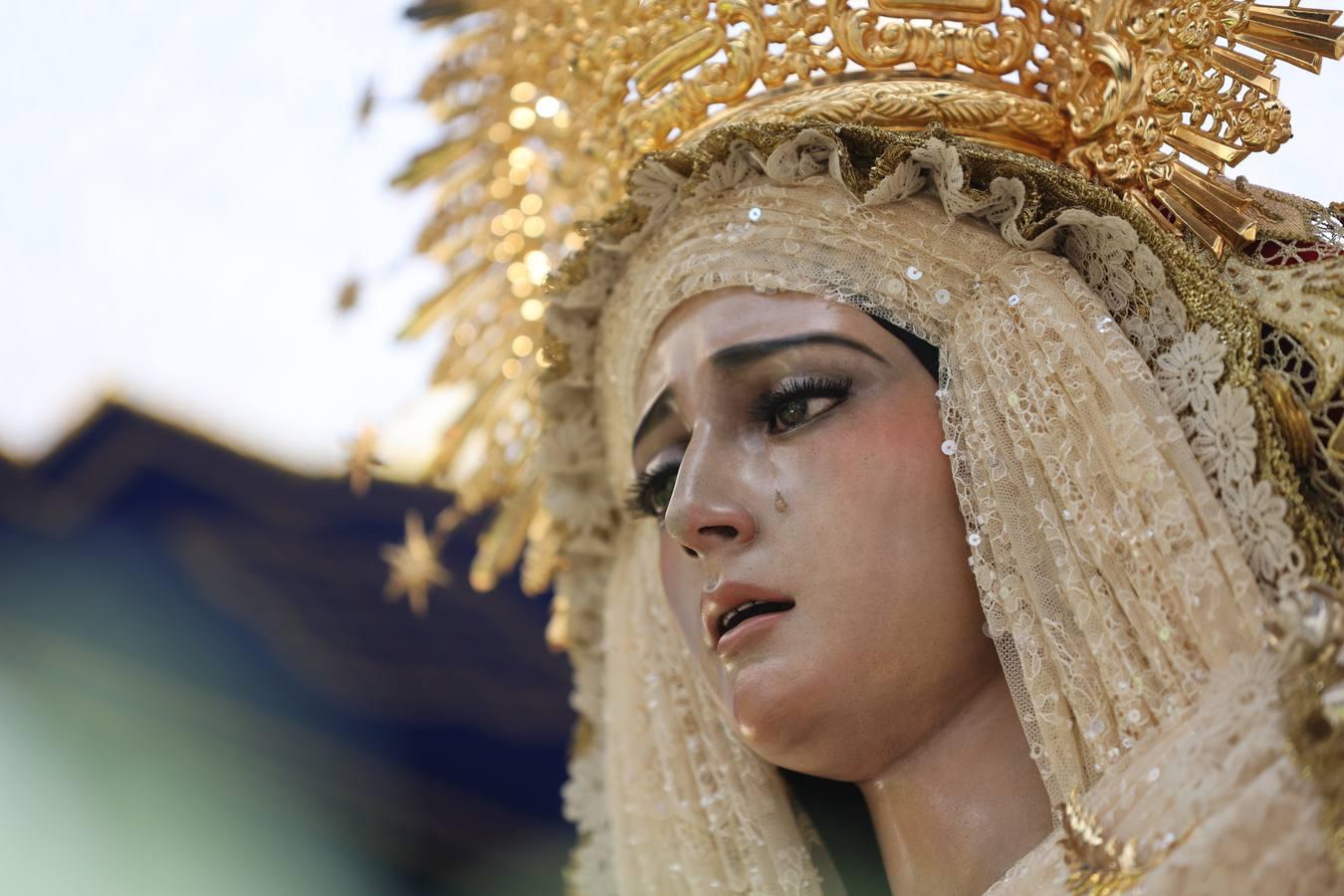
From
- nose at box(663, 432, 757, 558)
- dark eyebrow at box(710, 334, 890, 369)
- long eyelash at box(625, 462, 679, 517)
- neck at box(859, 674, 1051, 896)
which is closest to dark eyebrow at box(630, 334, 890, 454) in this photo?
dark eyebrow at box(710, 334, 890, 369)

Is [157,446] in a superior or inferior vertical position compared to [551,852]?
superior

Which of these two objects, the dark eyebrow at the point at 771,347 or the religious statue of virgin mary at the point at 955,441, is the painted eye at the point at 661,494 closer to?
the religious statue of virgin mary at the point at 955,441

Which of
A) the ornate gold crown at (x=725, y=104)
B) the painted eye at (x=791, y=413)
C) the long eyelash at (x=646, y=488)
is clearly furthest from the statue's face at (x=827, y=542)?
the ornate gold crown at (x=725, y=104)

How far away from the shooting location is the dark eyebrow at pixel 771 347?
190 centimetres

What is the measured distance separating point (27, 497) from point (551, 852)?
1653 mm

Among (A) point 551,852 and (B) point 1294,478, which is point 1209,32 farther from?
(A) point 551,852

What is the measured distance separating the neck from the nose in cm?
37

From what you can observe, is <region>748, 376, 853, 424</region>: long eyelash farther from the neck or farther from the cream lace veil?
the neck

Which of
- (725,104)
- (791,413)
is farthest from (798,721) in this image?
(725,104)

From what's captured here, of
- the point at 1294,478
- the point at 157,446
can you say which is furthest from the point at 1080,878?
the point at 157,446

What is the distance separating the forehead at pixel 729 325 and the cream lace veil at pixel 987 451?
2 centimetres

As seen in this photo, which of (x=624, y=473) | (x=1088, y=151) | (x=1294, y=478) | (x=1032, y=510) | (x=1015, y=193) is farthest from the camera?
(x=624, y=473)

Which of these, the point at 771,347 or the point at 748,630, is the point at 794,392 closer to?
the point at 771,347

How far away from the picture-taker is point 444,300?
2.78m
